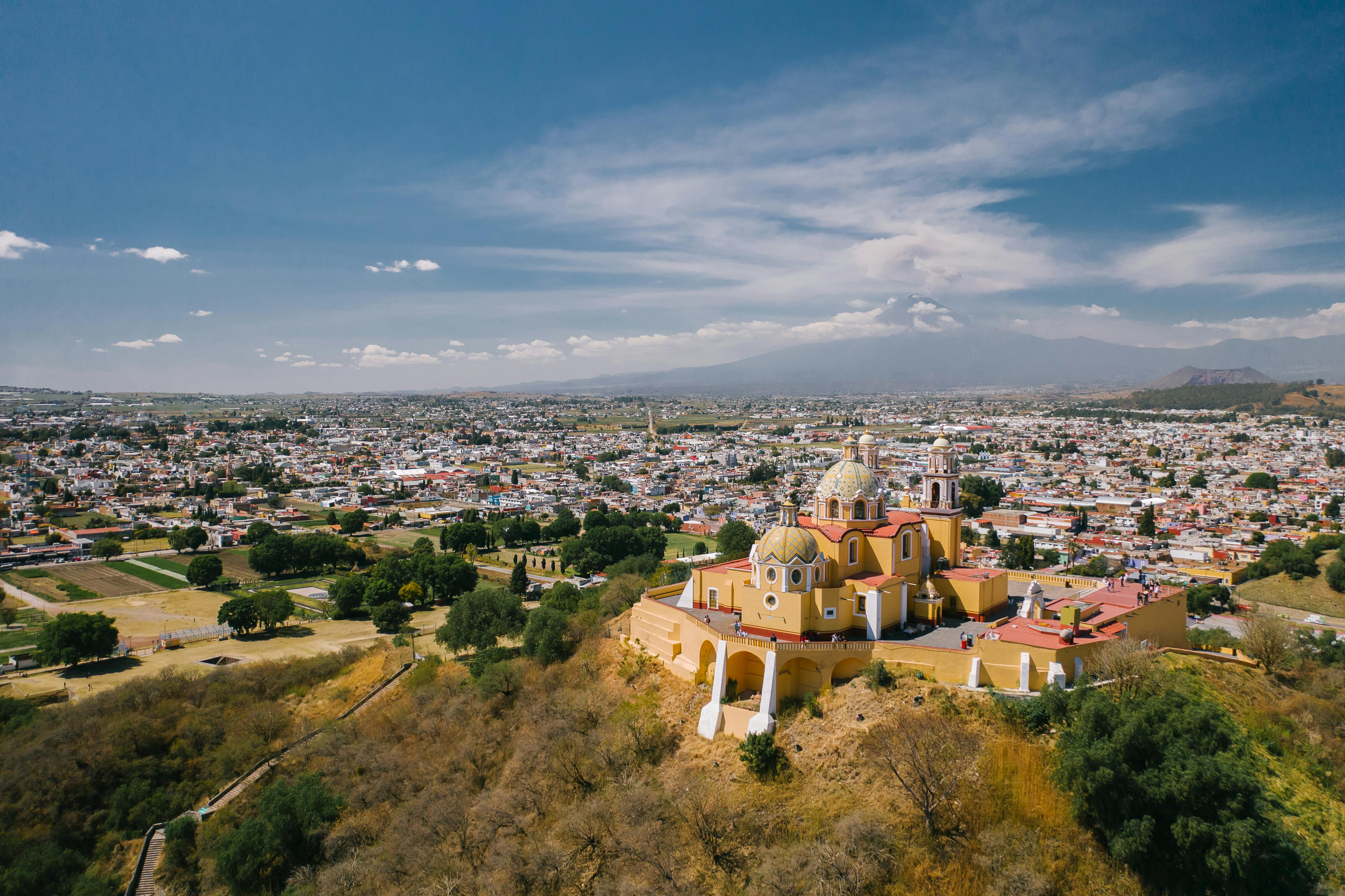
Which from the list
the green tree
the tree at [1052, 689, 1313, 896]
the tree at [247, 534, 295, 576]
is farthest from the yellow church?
the tree at [247, 534, 295, 576]

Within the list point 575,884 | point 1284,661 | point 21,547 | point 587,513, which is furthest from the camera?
point 587,513

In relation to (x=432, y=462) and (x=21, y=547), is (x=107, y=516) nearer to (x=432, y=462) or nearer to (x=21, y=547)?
(x=21, y=547)

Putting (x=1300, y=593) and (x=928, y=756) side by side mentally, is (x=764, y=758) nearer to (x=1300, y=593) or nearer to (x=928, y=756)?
(x=928, y=756)

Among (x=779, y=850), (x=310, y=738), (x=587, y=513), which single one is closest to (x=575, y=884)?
(x=779, y=850)

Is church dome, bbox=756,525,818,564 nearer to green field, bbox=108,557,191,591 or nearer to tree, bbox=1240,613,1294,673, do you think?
tree, bbox=1240,613,1294,673

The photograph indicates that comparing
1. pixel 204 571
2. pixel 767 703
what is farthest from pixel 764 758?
pixel 204 571
